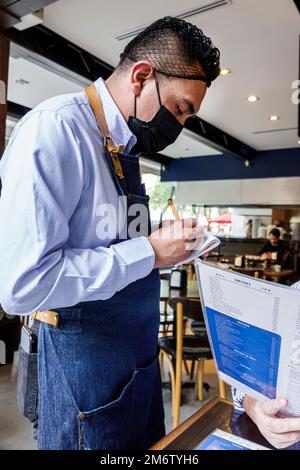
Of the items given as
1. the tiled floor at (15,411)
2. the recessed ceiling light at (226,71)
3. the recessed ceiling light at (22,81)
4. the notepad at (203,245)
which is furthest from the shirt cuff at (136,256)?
the recessed ceiling light at (22,81)

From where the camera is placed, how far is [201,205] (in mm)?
9273

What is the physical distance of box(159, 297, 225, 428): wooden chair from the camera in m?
2.60

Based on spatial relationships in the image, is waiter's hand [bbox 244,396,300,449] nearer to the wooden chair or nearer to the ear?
the ear

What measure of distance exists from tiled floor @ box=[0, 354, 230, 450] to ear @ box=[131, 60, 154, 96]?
2.26 m

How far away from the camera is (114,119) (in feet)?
3.33

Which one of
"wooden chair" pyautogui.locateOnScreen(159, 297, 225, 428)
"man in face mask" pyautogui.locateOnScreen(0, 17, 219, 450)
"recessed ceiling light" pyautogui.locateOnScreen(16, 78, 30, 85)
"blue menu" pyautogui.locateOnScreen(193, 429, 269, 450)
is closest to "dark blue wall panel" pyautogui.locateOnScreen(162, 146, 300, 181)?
"recessed ceiling light" pyautogui.locateOnScreen(16, 78, 30, 85)

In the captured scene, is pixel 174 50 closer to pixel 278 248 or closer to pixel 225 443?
pixel 225 443

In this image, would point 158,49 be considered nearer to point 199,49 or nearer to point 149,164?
point 199,49

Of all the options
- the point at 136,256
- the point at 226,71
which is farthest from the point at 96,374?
the point at 226,71

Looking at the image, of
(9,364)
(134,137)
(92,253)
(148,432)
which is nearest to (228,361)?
(92,253)

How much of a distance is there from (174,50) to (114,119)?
0.81ft

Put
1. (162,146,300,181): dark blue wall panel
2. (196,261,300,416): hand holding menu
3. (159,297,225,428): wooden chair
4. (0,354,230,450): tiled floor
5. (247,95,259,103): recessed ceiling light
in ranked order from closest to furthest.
A: (196,261,300,416): hand holding menu < (0,354,230,450): tiled floor < (159,297,225,428): wooden chair < (247,95,259,103): recessed ceiling light < (162,146,300,181): dark blue wall panel

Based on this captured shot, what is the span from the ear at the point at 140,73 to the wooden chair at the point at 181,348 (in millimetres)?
1836

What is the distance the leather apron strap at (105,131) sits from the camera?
0.97m
